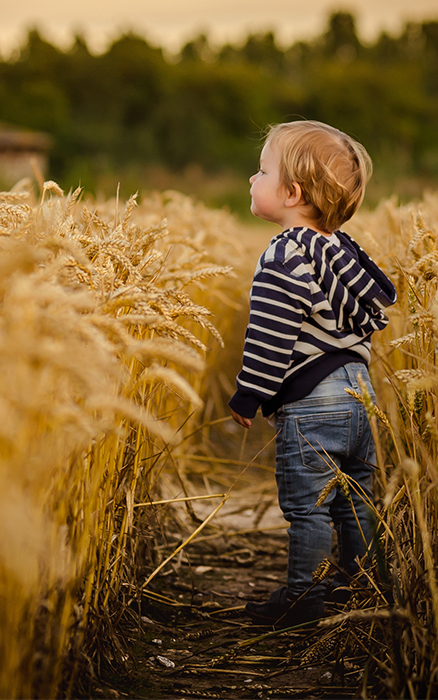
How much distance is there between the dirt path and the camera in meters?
1.47

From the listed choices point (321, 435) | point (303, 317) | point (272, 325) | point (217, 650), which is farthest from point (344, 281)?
point (217, 650)

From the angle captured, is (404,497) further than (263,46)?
No

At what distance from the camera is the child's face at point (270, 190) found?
1901 millimetres

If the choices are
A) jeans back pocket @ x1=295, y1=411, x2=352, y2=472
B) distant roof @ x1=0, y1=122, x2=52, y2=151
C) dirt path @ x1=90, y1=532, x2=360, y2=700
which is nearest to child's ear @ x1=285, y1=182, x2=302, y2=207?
jeans back pocket @ x1=295, y1=411, x2=352, y2=472

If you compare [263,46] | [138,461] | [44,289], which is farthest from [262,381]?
[263,46]

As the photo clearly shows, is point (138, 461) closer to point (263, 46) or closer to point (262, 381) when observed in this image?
point (262, 381)

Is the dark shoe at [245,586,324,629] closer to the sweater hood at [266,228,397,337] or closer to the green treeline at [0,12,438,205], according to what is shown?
the sweater hood at [266,228,397,337]

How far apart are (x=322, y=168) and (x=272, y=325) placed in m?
0.49

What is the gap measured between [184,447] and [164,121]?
1090 inches

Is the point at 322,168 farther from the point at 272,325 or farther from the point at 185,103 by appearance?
the point at 185,103

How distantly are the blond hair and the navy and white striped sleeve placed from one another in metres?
0.28

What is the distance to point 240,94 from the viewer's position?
3266cm

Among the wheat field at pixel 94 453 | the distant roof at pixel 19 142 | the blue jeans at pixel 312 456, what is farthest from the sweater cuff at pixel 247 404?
the distant roof at pixel 19 142

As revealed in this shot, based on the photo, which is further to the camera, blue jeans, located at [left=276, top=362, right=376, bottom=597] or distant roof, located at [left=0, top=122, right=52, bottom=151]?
distant roof, located at [left=0, top=122, right=52, bottom=151]
